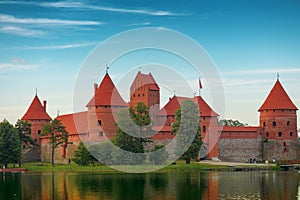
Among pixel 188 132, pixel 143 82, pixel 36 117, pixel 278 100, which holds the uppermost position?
pixel 143 82

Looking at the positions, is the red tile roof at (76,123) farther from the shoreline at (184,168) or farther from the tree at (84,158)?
the tree at (84,158)

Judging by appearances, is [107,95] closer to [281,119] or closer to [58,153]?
[58,153]

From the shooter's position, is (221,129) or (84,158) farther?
(221,129)

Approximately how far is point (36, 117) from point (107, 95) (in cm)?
1046

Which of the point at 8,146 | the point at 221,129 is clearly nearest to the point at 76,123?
the point at 8,146

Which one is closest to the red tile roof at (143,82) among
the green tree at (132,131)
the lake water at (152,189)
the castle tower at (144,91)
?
the castle tower at (144,91)

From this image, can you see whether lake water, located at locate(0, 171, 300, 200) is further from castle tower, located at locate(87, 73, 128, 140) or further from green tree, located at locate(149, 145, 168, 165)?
castle tower, located at locate(87, 73, 128, 140)

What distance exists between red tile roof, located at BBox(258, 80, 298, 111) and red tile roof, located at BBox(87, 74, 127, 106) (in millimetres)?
11002

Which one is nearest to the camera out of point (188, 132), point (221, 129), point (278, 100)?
point (188, 132)

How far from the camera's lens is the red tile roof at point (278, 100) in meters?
45.2

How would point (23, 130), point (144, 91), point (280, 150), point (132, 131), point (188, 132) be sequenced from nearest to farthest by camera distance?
point (188, 132), point (132, 131), point (280, 150), point (23, 130), point (144, 91)

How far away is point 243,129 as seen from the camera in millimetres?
44406

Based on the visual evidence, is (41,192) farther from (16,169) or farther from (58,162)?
(58,162)

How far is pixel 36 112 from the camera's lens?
2057 inches
